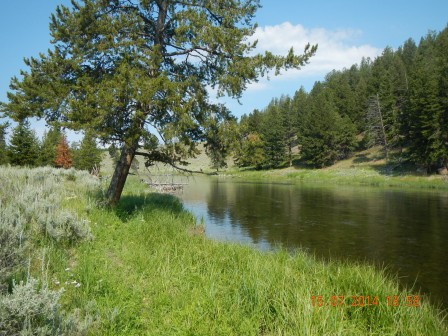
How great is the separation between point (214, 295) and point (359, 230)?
14.0 meters

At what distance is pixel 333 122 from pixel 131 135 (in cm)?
6955

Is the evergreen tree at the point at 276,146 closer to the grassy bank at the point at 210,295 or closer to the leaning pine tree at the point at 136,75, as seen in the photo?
the leaning pine tree at the point at 136,75

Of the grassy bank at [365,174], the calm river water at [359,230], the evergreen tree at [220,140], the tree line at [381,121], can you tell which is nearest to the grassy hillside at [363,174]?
the grassy bank at [365,174]

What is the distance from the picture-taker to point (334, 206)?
88.7ft

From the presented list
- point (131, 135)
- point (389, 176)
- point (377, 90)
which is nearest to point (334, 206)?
point (131, 135)

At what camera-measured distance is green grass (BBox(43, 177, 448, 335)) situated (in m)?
5.11

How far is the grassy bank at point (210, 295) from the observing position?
Answer: 509 cm

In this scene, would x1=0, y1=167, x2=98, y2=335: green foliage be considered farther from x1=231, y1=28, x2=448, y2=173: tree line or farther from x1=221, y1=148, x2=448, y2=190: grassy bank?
x1=221, y1=148, x2=448, y2=190: grassy bank

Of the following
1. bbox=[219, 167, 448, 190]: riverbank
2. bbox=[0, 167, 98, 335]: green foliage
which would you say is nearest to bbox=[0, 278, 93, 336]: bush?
bbox=[0, 167, 98, 335]: green foliage

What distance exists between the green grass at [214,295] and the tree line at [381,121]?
3831cm

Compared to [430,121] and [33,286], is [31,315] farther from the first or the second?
[430,121]

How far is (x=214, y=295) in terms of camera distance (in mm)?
6004
